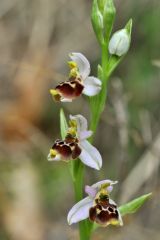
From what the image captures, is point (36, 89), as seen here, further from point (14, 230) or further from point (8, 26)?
point (14, 230)

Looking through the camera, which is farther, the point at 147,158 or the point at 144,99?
Answer: the point at 144,99

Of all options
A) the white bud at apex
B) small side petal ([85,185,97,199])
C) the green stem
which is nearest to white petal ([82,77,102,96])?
the white bud at apex

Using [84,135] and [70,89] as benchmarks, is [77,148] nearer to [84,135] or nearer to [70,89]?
[84,135]

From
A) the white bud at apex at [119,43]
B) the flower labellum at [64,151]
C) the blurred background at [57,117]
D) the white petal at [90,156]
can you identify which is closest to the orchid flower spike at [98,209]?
the white petal at [90,156]

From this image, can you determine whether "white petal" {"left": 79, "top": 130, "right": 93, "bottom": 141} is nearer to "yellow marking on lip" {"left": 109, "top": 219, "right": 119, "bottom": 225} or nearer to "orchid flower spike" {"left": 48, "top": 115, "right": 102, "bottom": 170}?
"orchid flower spike" {"left": 48, "top": 115, "right": 102, "bottom": 170}

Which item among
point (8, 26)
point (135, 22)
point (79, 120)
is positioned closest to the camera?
point (79, 120)

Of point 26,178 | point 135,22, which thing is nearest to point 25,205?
Result: point 26,178
